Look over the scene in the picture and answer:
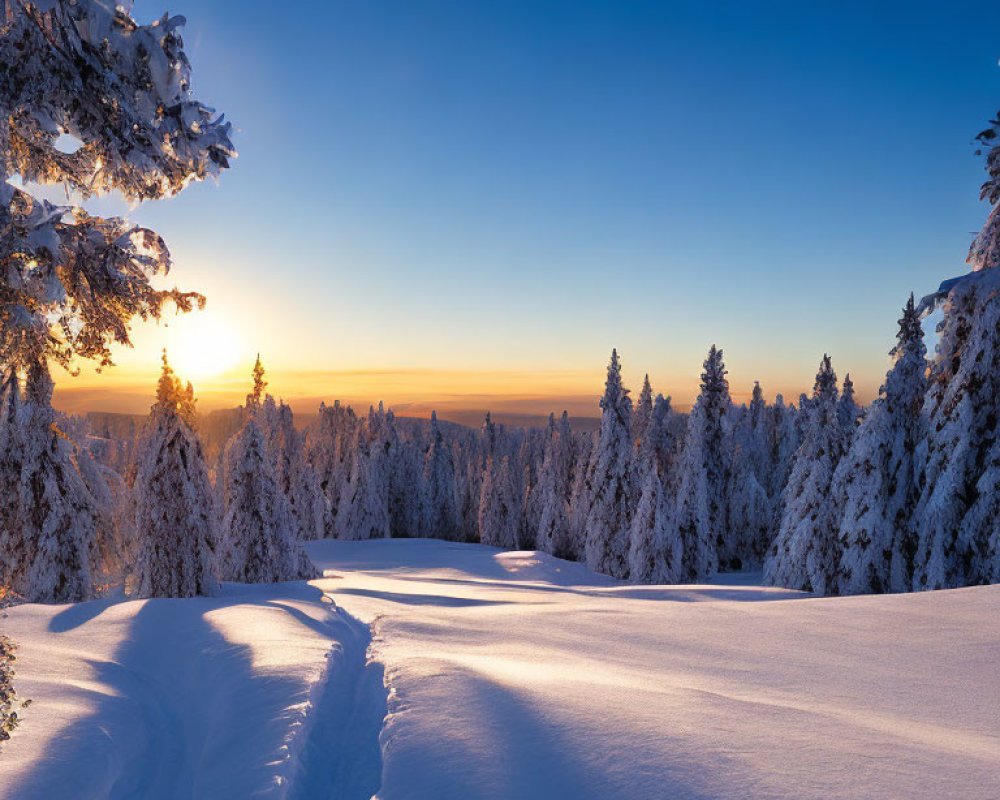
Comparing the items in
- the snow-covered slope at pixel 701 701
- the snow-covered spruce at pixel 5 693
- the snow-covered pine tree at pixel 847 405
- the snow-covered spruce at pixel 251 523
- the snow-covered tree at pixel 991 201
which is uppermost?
the snow-covered tree at pixel 991 201

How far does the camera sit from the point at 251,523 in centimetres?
2233

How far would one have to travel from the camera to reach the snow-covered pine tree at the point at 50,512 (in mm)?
15719

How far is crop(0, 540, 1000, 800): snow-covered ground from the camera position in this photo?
3.84 meters

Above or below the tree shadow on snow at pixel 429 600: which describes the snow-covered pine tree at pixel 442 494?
below

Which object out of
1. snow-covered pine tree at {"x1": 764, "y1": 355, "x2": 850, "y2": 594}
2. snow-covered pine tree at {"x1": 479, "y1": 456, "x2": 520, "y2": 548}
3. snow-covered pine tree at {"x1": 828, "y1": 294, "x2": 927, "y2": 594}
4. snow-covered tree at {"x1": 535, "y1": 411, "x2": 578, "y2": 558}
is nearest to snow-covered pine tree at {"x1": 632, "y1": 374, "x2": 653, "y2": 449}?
snow-covered tree at {"x1": 535, "y1": 411, "x2": 578, "y2": 558}

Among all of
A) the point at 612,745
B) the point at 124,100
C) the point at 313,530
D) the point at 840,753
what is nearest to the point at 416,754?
the point at 612,745

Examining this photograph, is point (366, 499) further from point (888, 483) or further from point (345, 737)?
point (345, 737)

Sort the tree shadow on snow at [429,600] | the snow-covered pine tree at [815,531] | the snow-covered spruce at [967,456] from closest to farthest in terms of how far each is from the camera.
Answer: the tree shadow on snow at [429,600]
the snow-covered spruce at [967,456]
the snow-covered pine tree at [815,531]

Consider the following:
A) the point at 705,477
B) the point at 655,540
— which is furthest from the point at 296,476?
the point at 705,477

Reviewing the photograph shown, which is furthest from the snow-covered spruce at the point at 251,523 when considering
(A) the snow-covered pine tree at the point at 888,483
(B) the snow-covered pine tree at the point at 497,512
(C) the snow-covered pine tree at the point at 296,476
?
(B) the snow-covered pine tree at the point at 497,512

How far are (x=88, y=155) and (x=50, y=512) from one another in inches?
583

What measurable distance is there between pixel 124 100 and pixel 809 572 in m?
23.9

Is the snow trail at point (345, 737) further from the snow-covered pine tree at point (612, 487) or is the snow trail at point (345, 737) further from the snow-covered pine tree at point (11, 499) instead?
the snow-covered pine tree at point (612, 487)

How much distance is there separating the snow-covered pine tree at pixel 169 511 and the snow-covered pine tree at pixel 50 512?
1430 millimetres
